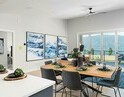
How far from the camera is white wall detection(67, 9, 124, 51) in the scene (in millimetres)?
6391

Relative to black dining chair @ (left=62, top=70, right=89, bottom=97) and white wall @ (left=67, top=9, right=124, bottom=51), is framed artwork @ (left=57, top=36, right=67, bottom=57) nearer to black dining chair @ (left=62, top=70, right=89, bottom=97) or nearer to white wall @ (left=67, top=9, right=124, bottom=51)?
white wall @ (left=67, top=9, right=124, bottom=51)

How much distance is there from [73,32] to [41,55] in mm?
2650

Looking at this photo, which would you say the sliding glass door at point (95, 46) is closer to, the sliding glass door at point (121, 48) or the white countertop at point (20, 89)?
the sliding glass door at point (121, 48)

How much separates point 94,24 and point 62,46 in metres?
2.33

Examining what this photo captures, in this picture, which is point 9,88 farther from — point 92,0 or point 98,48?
point 98,48

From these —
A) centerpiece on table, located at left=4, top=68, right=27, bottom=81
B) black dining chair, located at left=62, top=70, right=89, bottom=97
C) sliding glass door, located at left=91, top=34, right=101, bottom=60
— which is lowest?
black dining chair, located at left=62, top=70, right=89, bottom=97

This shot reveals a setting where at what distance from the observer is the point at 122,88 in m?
3.73

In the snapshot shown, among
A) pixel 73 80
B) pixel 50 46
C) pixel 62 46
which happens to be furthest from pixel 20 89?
pixel 62 46

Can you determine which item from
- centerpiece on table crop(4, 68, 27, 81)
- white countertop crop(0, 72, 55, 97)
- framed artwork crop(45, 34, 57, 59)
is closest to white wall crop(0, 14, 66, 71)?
framed artwork crop(45, 34, 57, 59)

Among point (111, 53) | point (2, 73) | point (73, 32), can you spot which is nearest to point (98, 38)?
point (111, 53)

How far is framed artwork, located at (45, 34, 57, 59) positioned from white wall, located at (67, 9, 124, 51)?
126cm

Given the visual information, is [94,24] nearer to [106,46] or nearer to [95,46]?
[95,46]

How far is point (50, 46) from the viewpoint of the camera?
7.23 m

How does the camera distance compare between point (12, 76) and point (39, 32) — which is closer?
point (12, 76)
